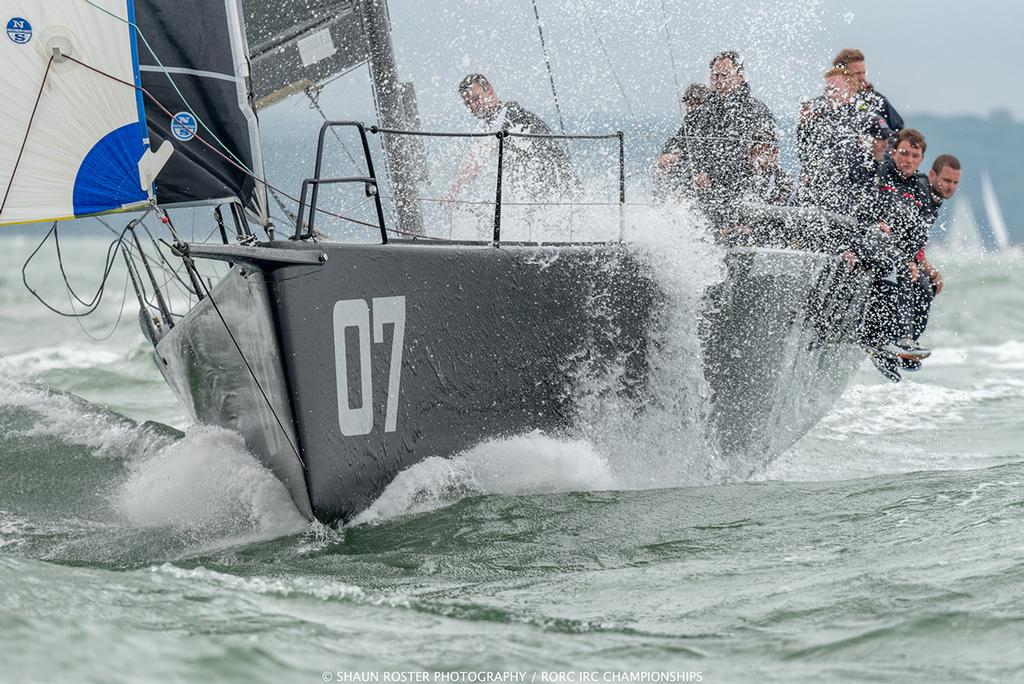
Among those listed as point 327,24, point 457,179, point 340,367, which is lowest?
point 340,367

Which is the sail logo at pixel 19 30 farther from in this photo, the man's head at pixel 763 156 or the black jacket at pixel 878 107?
the black jacket at pixel 878 107

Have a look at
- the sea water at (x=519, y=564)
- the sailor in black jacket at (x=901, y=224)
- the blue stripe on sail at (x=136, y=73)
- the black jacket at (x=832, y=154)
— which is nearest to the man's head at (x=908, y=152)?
the sailor in black jacket at (x=901, y=224)

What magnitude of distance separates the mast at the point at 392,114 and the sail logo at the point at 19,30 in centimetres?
180

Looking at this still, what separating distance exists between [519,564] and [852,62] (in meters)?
3.51

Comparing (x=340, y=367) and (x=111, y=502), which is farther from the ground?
(x=340, y=367)

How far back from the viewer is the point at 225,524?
429 centimetres

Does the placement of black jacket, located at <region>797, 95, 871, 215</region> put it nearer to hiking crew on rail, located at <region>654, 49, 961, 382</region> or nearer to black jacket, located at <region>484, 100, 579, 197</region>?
hiking crew on rail, located at <region>654, 49, 961, 382</region>

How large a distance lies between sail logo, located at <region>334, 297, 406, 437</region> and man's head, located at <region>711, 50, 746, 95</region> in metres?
2.18

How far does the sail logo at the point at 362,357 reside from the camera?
162 inches

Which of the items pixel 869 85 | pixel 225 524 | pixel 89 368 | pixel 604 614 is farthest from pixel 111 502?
pixel 89 368

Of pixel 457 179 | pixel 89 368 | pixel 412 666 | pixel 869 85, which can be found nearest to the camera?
pixel 412 666

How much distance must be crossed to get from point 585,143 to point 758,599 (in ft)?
8.38

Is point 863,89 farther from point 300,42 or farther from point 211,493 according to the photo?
point 211,493

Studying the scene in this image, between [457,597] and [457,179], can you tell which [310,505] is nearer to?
[457,597]
